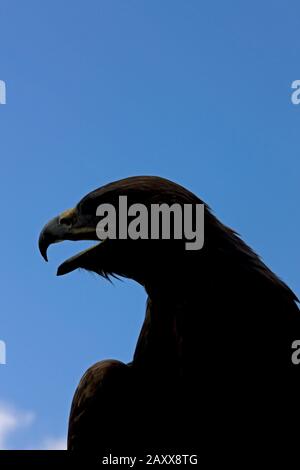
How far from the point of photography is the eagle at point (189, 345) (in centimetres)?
530

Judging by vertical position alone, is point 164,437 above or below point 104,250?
below

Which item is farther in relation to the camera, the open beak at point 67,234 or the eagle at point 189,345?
the open beak at point 67,234

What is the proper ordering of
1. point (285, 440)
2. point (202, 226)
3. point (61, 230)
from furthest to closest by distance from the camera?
point (61, 230), point (202, 226), point (285, 440)

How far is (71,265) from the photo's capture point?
587 cm

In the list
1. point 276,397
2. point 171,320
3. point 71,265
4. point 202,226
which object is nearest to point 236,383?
point 276,397

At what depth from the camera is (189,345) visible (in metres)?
5.49

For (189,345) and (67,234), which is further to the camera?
(67,234)

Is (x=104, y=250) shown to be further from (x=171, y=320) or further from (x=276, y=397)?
(x=276, y=397)

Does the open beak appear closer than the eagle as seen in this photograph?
No

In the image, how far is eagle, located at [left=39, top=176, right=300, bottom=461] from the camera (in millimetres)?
5297

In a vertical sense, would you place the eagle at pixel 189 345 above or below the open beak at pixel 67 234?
below

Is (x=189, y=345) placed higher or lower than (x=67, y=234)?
lower

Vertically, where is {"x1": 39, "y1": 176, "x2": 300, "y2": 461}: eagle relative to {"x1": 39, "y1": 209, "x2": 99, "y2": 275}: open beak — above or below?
below
